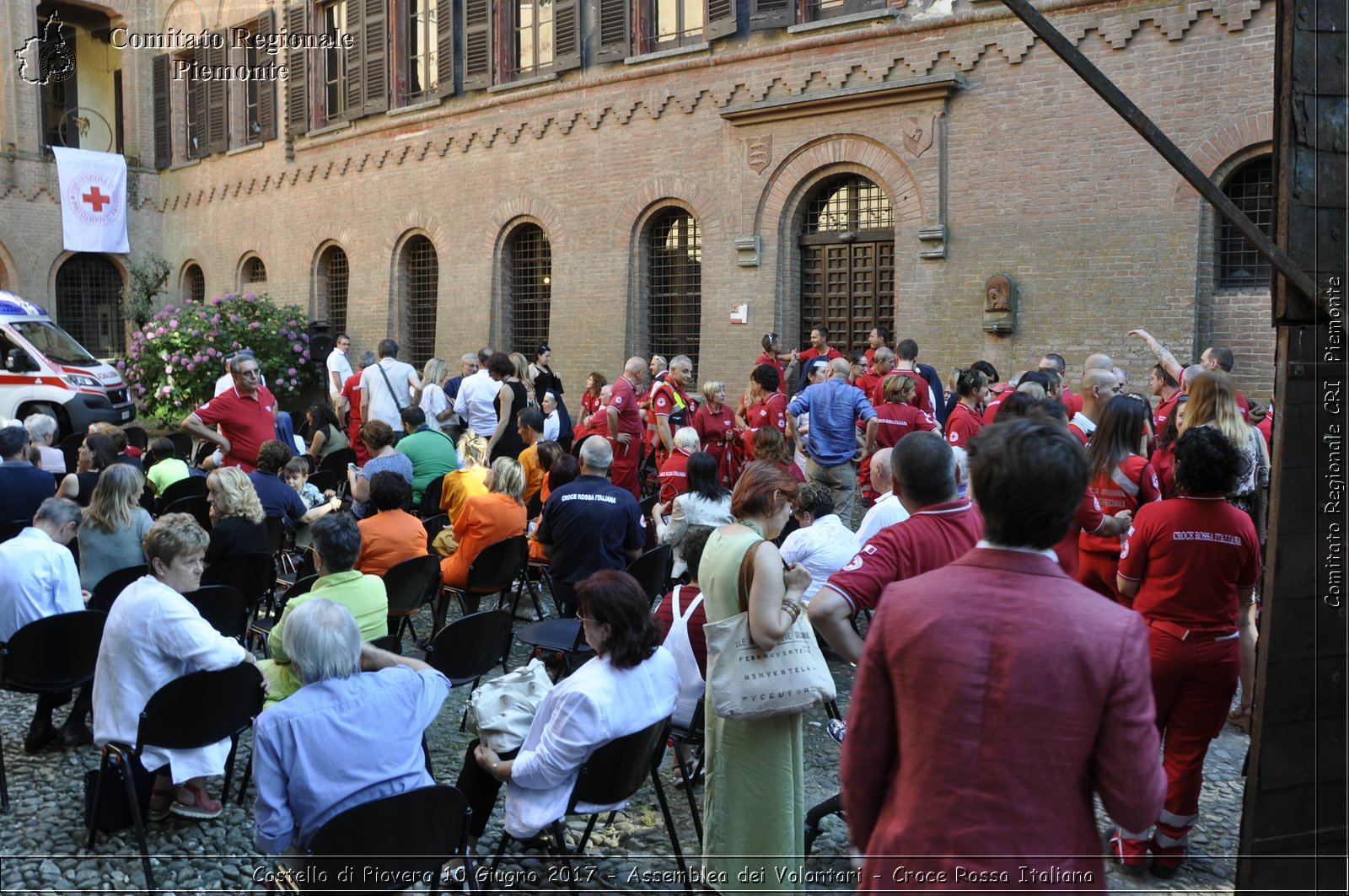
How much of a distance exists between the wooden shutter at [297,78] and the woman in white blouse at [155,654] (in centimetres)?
1892

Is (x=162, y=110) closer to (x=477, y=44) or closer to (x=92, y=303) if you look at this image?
(x=92, y=303)

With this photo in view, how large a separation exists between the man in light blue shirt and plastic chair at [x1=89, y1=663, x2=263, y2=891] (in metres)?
6.03

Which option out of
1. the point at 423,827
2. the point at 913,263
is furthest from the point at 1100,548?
the point at 913,263

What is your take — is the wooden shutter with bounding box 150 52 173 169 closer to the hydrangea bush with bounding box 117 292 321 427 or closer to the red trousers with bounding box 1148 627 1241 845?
the hydrangea bush with bounding box 117 292 321 427

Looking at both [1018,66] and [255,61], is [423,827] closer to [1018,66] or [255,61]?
[1018,66]

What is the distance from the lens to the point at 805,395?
32.3 ft

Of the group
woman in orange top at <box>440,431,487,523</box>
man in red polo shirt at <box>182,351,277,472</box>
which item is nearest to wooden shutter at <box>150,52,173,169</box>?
man in red polo shirt at <box>182,351,277,472</box>

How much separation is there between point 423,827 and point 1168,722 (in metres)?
2.83

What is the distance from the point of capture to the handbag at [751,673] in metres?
3.69

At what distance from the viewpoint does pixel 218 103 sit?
24.3m

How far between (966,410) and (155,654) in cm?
601

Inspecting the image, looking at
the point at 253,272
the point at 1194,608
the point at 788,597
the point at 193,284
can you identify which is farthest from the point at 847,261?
the point at 193,284

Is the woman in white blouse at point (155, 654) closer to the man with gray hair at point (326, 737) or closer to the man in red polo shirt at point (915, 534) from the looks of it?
the man with gray hair at point (326, 737)

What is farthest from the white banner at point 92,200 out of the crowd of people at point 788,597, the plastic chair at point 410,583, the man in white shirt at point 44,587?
the plastic chair at point 410,583
